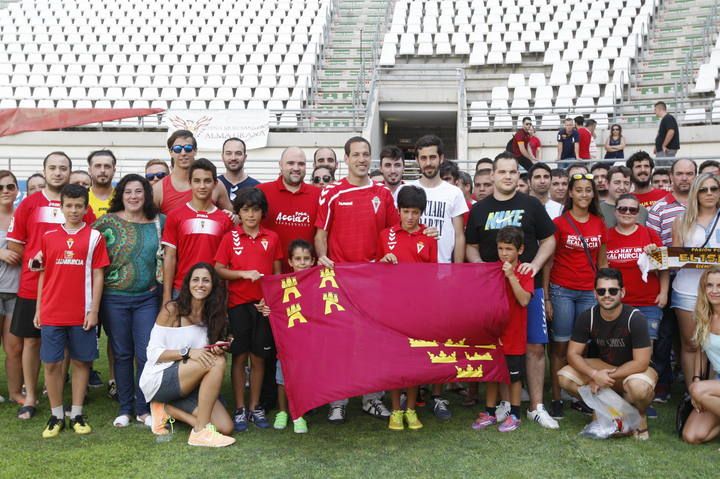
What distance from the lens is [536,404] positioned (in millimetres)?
4781

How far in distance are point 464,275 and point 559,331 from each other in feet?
3.08

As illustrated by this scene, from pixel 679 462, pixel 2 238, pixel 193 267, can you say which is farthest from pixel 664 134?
pixel 2 238

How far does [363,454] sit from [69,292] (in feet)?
7.49

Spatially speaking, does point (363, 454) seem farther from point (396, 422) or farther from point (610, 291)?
point (610, 291)

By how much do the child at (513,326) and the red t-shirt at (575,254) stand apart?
0.48m

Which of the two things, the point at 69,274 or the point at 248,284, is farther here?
the point at 248,284

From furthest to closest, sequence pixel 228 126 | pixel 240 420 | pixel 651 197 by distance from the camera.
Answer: pixel 228 126 < pixel 651 197 < pixel 240 420

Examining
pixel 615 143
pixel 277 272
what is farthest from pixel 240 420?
pixel 615 143

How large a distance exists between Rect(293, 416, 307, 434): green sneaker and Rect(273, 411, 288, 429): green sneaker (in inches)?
4.1

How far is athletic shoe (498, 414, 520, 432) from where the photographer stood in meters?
4.55

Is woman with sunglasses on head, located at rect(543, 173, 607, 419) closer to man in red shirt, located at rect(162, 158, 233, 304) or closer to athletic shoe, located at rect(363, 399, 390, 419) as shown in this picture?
athletic shoe, located at rect(363, 399, 390, 419)

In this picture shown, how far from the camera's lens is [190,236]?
4793mm

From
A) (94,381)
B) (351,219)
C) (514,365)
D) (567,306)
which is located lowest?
(94,381)

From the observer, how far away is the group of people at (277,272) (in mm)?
4602
